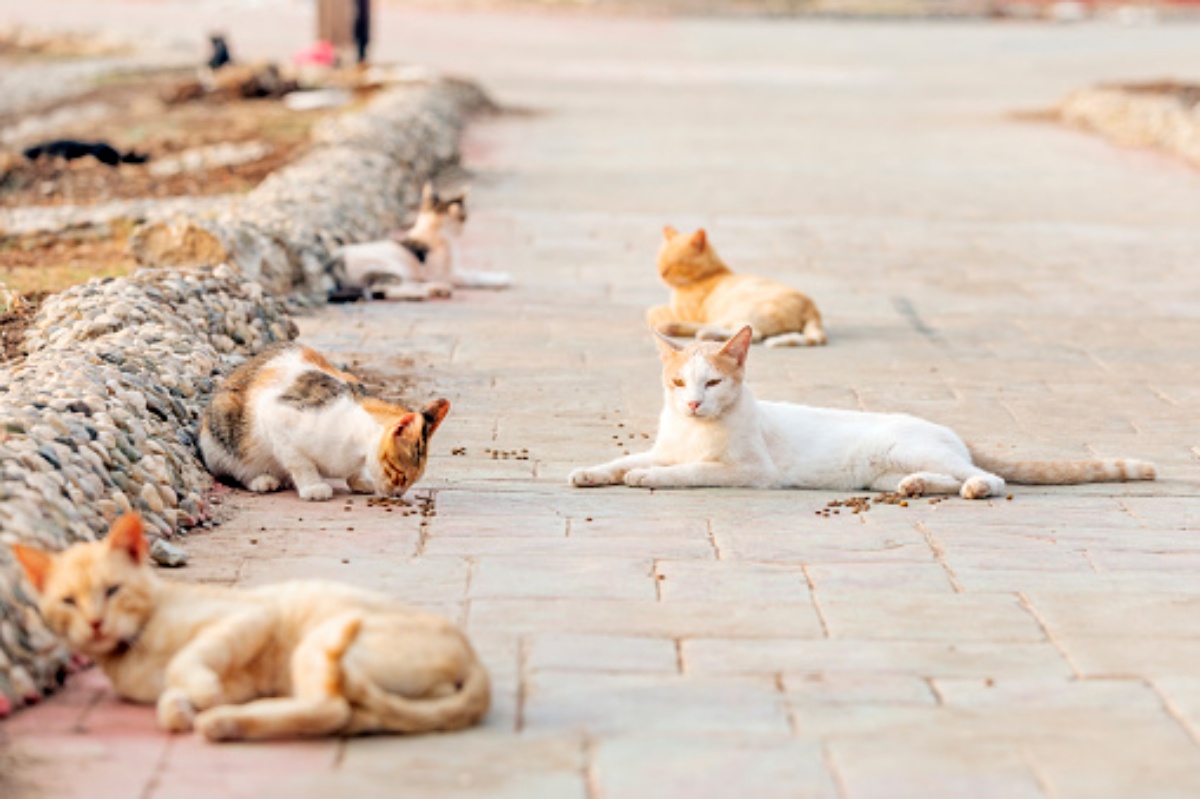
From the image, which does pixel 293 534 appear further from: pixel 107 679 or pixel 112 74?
pixel 112 74

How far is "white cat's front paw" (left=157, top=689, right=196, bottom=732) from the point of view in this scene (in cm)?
422

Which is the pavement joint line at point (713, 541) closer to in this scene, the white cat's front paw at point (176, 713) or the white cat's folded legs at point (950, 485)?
the white cat's folded legs at point (950, 485)

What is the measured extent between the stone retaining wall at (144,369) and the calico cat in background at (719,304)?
2.00 m

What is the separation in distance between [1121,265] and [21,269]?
686 centimetres

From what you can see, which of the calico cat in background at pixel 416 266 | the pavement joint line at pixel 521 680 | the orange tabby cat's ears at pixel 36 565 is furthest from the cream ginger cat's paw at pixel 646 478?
the calico cat in background at pixel 416 266

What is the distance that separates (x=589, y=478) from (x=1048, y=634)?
1.98 metres

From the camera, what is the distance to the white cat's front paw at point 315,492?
20.6 ft

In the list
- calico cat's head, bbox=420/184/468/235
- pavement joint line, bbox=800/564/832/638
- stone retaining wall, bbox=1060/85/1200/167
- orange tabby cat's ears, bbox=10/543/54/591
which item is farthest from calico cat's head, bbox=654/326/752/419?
stone retaining wall, bbox=1060/85/1200/167

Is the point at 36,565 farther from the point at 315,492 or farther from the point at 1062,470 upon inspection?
the point at 1062,470

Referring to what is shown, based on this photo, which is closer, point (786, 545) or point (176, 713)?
point (176, 713)

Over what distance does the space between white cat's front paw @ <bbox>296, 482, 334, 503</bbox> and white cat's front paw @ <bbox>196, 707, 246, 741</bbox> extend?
7.02ft

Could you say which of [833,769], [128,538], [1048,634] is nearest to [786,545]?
[1048,634]

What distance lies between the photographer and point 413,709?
419cm

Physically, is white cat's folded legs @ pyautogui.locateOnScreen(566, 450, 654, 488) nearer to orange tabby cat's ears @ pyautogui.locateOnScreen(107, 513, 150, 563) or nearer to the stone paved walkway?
the stone paved walkway
